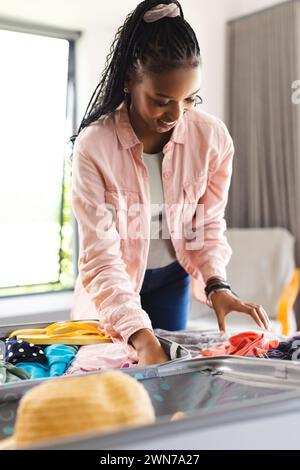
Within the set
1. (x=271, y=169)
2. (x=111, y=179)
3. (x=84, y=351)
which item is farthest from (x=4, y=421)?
(x=271, y=169)

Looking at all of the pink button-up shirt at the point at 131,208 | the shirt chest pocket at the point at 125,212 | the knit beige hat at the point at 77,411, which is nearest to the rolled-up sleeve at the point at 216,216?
the pink button-up shirt at the point at 131,208

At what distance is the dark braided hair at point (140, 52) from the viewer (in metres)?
0.86

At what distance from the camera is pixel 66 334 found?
0.91 meters

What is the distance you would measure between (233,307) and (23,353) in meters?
0.33

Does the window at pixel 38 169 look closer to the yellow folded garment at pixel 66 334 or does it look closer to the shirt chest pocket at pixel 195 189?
the yellow folded garment at pixel 66 334

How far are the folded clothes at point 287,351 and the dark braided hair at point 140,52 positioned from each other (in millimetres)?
409

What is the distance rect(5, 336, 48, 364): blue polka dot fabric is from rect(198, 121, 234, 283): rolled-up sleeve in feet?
1.02

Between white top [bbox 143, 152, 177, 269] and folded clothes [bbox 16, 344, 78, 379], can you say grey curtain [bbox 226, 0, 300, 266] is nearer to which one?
white top [bbox 143, 152, 177, 269]

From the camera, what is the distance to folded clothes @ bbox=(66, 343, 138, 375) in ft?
2.60

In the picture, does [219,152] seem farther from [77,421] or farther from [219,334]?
[77,421]

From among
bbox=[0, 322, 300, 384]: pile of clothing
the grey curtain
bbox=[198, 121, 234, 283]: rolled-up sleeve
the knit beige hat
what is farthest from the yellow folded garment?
the grey curtain

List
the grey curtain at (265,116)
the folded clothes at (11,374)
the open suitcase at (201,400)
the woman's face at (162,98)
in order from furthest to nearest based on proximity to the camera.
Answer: the grey curtain at (265,116) → the woman's face at (162,98) → the folded clothes at (11,374) → the open suitcase at (201,400)
